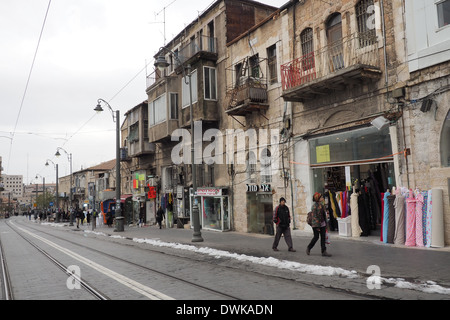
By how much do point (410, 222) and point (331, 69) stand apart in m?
6.32

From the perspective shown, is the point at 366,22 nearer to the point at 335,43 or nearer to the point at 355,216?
the point at 335,43

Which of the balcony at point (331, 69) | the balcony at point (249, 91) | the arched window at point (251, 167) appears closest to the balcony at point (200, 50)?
the balcony at point (249, 91)

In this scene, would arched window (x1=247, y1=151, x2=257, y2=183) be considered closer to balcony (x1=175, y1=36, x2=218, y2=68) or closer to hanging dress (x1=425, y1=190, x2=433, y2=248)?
balcony (x1=175, y1=36, x2=218, y2=68)

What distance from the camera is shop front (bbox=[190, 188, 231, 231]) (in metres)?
20.1

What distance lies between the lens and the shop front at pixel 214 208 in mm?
20094

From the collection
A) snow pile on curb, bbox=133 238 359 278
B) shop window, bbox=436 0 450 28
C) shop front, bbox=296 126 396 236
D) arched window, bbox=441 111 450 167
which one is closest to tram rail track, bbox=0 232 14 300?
snow pile on curb, bbox=133 238 359 278

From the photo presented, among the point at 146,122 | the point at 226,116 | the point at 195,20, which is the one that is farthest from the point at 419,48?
the point at 146,122

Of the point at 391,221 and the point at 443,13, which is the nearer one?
the point at 443,13

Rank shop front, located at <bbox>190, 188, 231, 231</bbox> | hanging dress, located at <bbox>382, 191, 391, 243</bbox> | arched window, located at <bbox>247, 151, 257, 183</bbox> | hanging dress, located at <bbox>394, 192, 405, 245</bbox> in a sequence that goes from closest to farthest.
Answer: hanging dress, located at <bbox>394, 192, 405, 245</bbox>, hanging dress, located at <bbox>382, 191, 391, 243</bbox>, arched window, located at <bbox>247, 151, 257, 183</bbox>, shop front, located at <bbox>190, 188, 231, 231</bbox>

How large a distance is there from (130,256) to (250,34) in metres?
12.6

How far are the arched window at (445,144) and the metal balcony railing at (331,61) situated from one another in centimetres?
294

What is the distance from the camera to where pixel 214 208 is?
21281 mm

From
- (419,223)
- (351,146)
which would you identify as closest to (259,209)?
(351,146)

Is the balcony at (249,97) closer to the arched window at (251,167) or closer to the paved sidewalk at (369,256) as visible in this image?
the arched window at (251,167)
